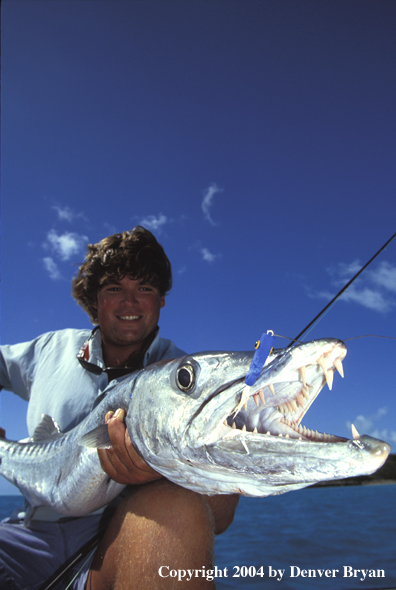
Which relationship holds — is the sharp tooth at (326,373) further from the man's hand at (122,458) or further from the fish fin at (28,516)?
the fish fin at (28,516)

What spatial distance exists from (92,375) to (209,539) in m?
1.61

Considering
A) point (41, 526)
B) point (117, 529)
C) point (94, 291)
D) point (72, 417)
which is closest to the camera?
point (117, 529)

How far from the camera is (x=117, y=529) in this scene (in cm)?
201

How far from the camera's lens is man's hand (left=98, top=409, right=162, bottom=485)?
193 centimetres

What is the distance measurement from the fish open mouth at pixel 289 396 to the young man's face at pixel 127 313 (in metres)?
1.88

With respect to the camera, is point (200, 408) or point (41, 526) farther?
point (41, 526)

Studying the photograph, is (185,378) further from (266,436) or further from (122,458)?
(122,458)

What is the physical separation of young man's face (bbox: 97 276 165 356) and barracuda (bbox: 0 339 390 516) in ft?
3.94

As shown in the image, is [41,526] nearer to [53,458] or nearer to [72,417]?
[53,458]

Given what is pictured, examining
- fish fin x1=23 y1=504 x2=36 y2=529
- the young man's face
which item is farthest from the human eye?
fish fin x1=23 y1=504 x2=36 y2=529

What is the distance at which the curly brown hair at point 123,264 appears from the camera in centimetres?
372

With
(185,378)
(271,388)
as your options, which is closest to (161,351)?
(185,378)

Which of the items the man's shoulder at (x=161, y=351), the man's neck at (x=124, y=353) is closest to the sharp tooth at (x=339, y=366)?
the man's shoulder at (x=161, y=351)

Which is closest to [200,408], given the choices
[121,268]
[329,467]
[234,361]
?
[234,361]
